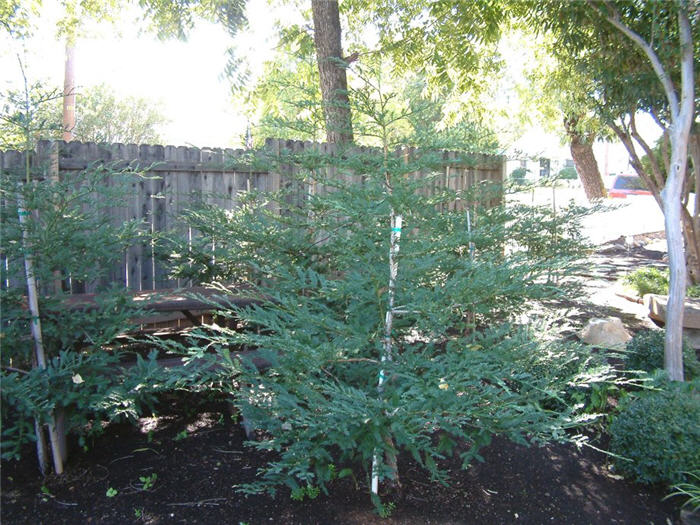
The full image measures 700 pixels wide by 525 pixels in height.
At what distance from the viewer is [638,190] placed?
26000mm

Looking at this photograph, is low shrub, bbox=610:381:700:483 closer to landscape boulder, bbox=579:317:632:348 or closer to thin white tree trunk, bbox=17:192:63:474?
landscape boulder, bbox=579:317:632:348

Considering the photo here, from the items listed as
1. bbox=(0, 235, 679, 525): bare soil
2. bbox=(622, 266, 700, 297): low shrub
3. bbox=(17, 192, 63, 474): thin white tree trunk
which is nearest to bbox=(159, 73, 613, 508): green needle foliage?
bbox=(0, 235, 679, 525): bare soil

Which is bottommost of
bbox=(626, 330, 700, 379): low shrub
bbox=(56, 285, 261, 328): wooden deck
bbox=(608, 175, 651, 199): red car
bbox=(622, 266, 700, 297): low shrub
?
bbox=(626, 330, 700, 379): low shrub

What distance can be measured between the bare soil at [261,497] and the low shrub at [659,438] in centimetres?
15

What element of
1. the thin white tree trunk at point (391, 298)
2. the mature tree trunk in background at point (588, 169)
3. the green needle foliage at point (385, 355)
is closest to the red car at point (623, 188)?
the mature tree trunk in background at point (588, 169)

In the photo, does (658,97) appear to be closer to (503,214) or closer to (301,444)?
(503,214)

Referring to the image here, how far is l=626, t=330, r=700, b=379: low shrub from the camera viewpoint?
14.6 feet

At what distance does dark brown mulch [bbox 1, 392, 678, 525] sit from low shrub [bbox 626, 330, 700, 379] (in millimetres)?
1305

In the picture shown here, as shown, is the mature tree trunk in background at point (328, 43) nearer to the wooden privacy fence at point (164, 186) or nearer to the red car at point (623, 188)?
the wooden privacy fence at point (164, 186)

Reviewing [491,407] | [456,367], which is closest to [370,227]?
[456,367]

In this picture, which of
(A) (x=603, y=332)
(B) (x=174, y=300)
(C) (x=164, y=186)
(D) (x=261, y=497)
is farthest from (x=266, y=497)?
(A) (x=603, y=332)

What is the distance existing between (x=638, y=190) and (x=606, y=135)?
2143 centimetres

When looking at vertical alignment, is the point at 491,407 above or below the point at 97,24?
below

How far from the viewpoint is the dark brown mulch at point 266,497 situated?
2711 mm
